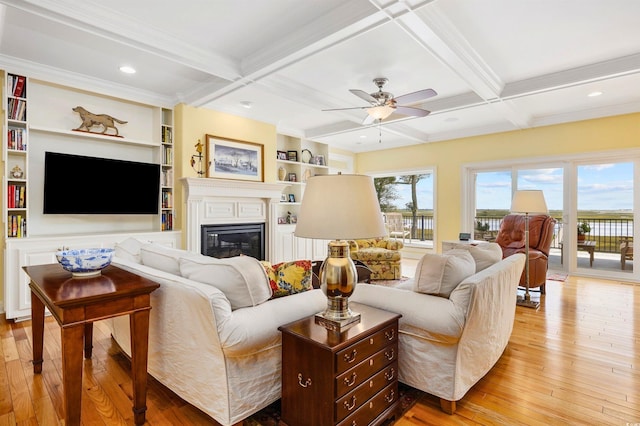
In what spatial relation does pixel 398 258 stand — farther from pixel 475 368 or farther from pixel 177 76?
pixel 177 76

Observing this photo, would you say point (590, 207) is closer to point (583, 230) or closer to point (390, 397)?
point (583, 230)

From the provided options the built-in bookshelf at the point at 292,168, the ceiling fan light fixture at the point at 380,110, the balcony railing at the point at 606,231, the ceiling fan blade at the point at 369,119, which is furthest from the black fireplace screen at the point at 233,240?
the balcony railing at the point at 606,231

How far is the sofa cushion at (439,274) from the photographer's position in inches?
76.7

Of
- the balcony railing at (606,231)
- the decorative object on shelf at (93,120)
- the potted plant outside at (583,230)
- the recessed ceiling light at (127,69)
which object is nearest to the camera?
the recessed ceiling light at (127,69)

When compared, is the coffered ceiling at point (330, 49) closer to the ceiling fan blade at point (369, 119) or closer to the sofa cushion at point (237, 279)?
the ceiling fan blade at point (369, 119)

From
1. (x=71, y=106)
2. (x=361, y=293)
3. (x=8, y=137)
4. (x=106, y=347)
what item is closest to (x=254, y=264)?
(x=361, y=293)

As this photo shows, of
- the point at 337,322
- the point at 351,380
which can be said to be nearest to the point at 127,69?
the point at 337,322

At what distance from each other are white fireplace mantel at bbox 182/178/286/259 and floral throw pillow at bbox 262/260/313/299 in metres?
2.86

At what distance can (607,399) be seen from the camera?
2002 millimetres

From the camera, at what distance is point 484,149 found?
6281 millimetres

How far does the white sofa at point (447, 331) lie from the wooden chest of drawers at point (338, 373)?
0.64 feet

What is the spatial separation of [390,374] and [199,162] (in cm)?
389

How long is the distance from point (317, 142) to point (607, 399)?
6.09 metres

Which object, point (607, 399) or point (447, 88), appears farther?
point (447, 88)
